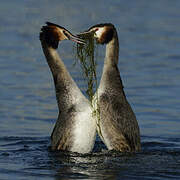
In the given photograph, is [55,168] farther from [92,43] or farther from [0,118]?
[0,118]

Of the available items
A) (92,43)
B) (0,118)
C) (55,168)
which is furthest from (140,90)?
(55,168)

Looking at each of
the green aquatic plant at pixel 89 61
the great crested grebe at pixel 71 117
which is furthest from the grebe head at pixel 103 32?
the great crested grebe at pixel 71 117

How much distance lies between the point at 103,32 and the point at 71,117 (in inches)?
56.7

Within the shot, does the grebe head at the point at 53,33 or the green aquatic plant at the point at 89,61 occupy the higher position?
the grebe head at the point at 53,33

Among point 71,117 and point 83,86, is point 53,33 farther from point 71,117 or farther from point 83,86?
point 83,86

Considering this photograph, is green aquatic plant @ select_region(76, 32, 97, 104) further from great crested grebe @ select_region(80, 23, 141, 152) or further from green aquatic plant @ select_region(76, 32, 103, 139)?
great crested grebe @ select_region(80, 23, 141, 152)

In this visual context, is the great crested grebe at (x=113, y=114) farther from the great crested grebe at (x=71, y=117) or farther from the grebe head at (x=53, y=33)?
the grebe head at (x=53, y=33)

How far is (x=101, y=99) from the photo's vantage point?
36.4 ft

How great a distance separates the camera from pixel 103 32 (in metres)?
11.5

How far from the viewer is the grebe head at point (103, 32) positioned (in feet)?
37.6

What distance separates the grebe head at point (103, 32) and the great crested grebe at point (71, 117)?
33cm

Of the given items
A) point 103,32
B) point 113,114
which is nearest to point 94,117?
point 113,114

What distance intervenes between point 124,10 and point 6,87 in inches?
322

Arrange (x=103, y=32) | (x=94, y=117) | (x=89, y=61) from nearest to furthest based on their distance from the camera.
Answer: (x=94, y=117), (x=89, y=61), (x=103, y=32)
